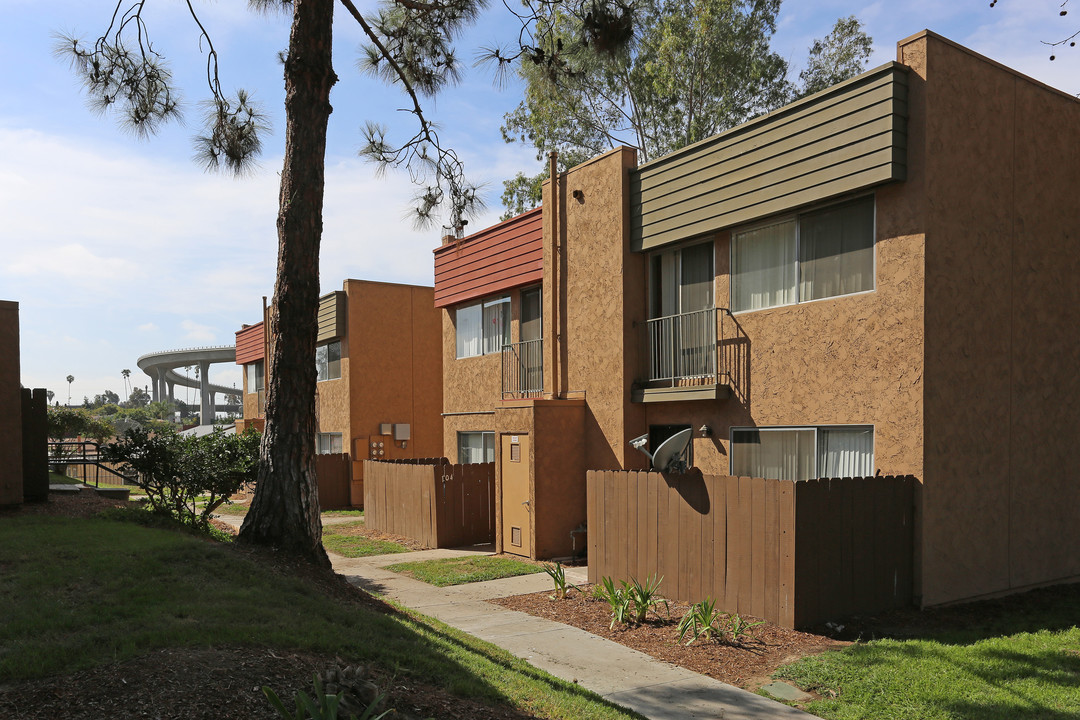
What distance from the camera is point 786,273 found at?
11016mm

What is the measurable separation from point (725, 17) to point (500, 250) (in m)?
15.8

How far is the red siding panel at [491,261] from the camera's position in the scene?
51.8 ft

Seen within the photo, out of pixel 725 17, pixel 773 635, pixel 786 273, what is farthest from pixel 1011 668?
pixel 725 17

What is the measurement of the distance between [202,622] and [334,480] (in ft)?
56.8

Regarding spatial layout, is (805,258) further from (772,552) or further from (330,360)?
(330,360)

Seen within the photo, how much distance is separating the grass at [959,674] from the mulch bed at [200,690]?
2919 mm

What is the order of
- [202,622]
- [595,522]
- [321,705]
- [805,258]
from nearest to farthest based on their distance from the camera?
[321,705] → [202,622] → [805,258] → [595,522]

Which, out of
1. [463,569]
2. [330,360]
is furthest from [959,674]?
[330,360]

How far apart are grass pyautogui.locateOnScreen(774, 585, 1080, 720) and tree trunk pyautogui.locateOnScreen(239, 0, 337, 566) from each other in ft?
18.2

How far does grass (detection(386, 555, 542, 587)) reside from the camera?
1195cm

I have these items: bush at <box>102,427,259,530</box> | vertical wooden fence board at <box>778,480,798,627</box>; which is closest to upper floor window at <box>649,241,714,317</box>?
vertical wooden fence board at <box>778,480,798,627</box>

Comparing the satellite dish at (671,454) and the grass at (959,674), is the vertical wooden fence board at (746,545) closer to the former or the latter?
the satellite dish at (671,454)

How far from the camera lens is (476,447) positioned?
17969 millimetres

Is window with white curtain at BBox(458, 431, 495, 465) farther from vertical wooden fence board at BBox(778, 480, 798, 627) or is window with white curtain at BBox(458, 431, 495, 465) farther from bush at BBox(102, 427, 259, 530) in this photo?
vertical wooden fence board at BBox(778, 480, 798, 627)
